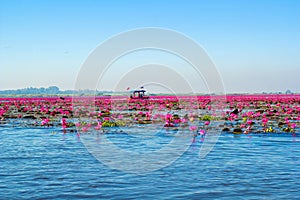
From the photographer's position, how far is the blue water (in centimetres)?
805

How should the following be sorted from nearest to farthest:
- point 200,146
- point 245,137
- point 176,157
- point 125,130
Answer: point 176,157
point 200,146
point 245,137
point 125,130

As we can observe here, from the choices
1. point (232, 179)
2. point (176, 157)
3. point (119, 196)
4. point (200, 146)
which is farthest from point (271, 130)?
point (119, 196)

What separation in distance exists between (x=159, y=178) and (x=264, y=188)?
2269mm

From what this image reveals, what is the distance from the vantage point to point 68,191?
322 inches

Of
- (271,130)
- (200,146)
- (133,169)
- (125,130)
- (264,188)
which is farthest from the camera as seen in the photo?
(125,130)

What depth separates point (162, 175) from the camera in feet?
31.2

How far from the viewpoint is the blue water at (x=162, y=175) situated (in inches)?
317

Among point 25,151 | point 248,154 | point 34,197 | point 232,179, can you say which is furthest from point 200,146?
point 34,197

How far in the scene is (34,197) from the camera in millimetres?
7781

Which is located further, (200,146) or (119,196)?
(200,146)

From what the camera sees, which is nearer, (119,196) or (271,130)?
(119,196)

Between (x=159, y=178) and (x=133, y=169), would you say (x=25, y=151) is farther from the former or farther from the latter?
(x=159, y=178)

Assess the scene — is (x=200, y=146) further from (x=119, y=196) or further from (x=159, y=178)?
(x=119, y=196)

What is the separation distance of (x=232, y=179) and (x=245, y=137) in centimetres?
751
